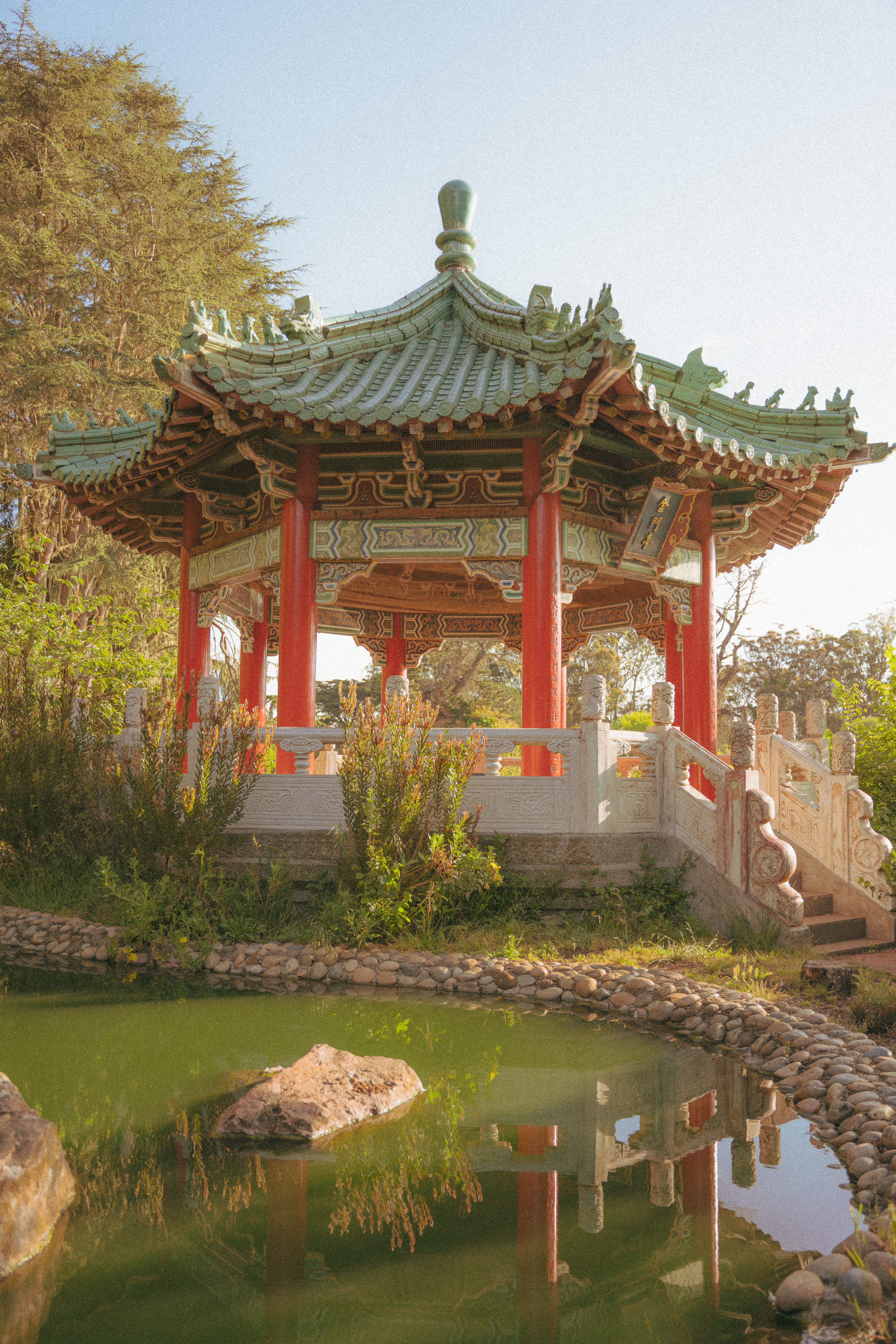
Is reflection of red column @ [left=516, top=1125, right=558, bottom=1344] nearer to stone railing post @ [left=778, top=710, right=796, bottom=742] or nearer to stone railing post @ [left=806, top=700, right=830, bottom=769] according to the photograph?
stone railing post @ [left=806, top=700, right=830, bottom=769]

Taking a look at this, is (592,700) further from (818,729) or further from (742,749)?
(818,729)

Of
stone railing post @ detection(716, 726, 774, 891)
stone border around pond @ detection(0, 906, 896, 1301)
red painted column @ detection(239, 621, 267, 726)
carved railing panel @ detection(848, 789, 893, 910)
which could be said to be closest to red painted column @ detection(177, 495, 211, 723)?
red painted column @ detection(239, 621, 267, 726)

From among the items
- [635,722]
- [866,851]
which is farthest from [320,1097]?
[635,722]

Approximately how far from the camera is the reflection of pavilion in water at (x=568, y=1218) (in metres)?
2.85

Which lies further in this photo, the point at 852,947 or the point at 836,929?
the point at 836,929

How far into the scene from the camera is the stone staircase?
735 cm

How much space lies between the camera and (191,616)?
10602 mm

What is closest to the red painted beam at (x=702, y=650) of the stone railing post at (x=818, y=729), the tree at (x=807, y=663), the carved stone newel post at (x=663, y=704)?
the stone railing post at (x=818, y=729)

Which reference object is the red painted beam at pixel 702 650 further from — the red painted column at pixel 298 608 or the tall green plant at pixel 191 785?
the tall green plant at pixel 191 785

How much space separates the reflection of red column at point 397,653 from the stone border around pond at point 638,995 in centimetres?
613

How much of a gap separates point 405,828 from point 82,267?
50.9 feet

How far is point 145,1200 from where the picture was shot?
3.57 metres

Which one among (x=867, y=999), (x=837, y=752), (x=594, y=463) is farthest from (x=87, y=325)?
(x=867, y=999)

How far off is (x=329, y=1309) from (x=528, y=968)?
12.7 ft
